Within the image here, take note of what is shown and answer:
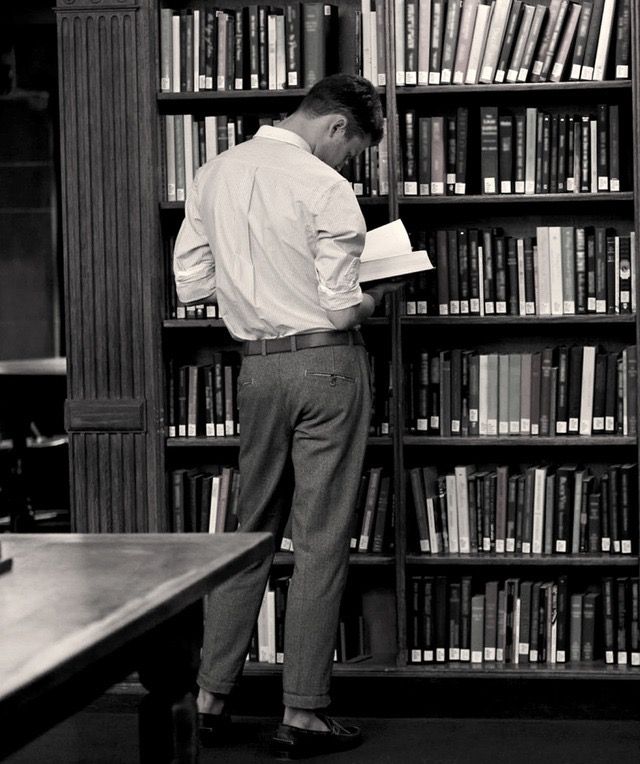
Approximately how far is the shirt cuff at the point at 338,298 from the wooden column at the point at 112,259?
74 cm

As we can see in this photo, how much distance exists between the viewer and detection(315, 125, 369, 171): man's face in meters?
3.05

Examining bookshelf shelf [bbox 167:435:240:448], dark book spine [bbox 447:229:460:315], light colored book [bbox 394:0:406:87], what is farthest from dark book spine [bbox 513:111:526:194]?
bookshelf shelf [bbox 167:435:240:448]

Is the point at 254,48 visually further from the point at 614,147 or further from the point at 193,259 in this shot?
the point at 614,147

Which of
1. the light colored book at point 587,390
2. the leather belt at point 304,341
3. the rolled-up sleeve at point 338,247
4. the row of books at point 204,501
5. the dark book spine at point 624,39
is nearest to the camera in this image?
the rolled-up sleeve at point 338,247

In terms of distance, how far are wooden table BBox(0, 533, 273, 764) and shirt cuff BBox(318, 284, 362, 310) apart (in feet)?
3.87

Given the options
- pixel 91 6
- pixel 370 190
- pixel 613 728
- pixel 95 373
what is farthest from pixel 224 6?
pixel 613 728

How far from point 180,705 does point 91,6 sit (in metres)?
2.32

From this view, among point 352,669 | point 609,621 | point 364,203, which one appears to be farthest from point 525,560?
point 364,203

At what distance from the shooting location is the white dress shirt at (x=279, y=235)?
290cm

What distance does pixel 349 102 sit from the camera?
3.01 m

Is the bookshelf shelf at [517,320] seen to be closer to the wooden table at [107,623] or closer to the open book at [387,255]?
the open book at [387,255]

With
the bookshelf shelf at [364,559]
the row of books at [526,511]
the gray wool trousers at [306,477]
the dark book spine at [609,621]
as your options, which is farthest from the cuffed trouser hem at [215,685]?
the dark book spine at [609,621]

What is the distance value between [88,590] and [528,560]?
7.26ft

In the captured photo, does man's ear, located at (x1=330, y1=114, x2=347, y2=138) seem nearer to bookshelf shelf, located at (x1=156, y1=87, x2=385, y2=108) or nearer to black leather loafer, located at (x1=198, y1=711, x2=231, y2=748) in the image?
bookshelf shelf, located at (x1=156, y1=87, x2=385, y2=108)
